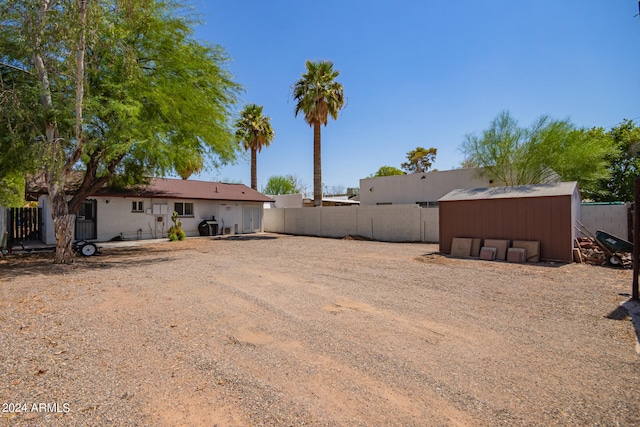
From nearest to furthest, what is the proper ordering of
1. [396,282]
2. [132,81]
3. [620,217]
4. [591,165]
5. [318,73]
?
1. [396,282]
2. [132,81]
3. [620,217]
4. [591,165]
5. [318,73]

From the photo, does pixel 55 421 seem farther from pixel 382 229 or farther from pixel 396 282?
pixel 382 229

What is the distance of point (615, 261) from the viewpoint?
9898 millimetres

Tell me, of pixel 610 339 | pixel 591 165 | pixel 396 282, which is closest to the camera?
pixel 610 339

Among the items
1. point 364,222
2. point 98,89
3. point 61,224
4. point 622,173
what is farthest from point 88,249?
point 622,173

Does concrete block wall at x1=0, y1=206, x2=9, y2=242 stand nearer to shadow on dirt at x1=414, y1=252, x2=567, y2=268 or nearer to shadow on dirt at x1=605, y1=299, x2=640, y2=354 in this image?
shadow on dirt at x1=414, y1=252, x2=567, y2=268

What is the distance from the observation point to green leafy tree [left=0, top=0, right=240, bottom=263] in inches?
348

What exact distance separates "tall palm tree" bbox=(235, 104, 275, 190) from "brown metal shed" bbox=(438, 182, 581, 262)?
65.5 feet

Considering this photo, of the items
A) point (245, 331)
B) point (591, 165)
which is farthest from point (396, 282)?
point (591, 165)

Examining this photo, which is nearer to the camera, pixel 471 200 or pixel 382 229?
pixel 471 200

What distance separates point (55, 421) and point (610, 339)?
5.89 meters

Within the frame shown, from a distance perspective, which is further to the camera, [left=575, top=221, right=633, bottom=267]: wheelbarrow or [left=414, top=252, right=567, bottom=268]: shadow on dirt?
[left=414, top=252, right=567, bottom=268]: shadow on dirt

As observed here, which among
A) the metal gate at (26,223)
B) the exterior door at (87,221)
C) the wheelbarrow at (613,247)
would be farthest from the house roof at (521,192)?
the metal gate at (26,223)

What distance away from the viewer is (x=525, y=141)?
19406 millimetres

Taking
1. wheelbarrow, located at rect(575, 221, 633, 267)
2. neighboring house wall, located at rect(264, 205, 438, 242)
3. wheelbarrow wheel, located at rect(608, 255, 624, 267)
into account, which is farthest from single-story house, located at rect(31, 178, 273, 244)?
wheelbarrow wheel, located at rect(608, 255, 624, 267)
